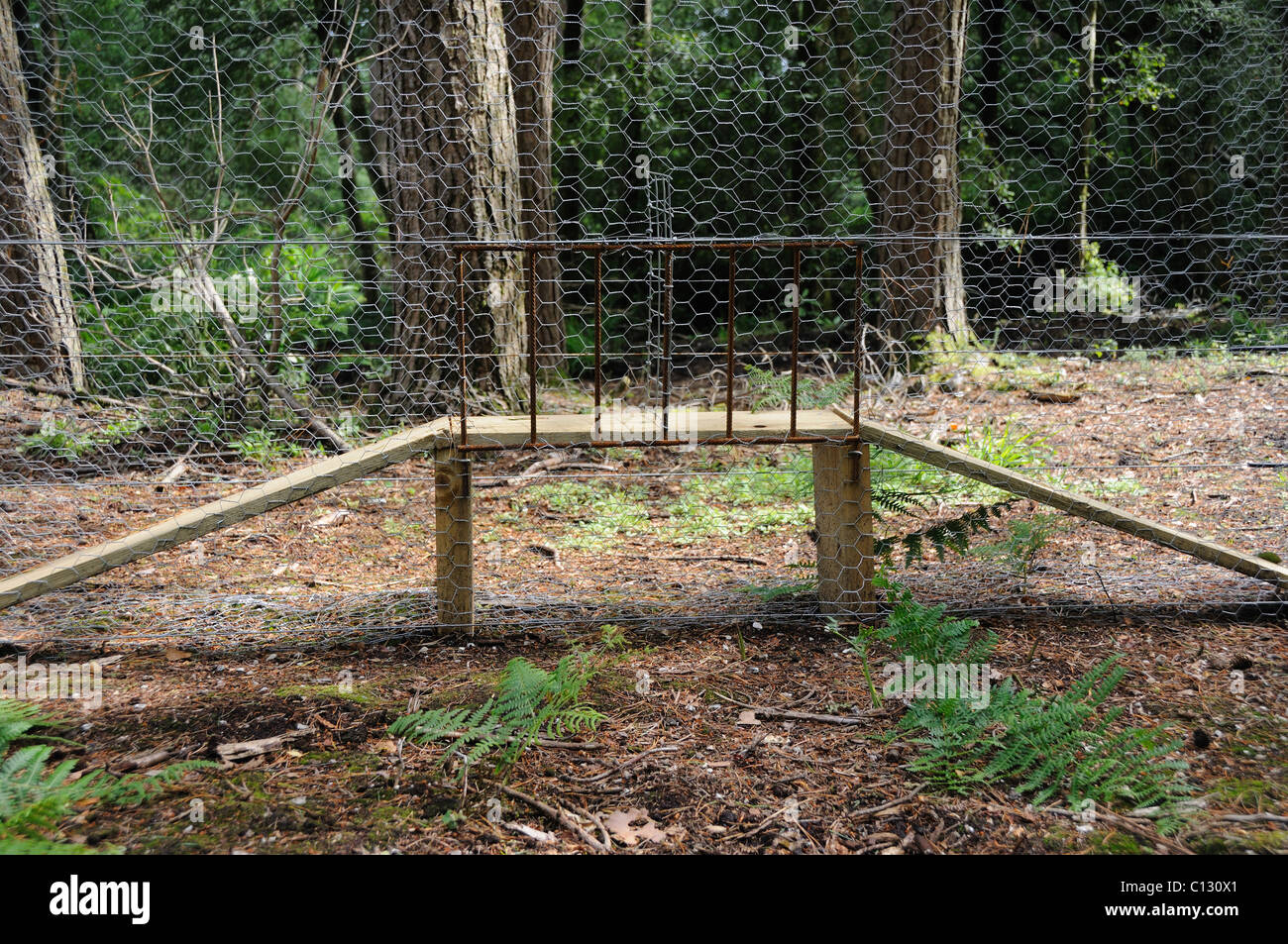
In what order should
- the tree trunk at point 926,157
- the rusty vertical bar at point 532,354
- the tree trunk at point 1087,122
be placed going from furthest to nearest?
the tree trunk at point 1087,122, the tree trunk at point 926,157, the rusty vertical bar at point 532,354

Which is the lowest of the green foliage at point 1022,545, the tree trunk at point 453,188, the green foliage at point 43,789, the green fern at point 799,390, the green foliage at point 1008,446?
the green foliage at point 43,789

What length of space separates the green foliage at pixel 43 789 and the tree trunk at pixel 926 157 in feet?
14.5

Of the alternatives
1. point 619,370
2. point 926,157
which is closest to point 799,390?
point 926,157

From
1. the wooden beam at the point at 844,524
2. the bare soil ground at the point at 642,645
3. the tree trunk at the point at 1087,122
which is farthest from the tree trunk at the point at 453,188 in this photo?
the tree trunk at the point at 1087,122

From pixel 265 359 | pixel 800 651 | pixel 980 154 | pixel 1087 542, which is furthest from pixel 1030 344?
pixel 265 359

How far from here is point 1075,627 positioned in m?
2.80

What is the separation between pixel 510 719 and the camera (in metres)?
2.17

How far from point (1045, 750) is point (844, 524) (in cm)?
94

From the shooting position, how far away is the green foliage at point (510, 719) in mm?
2086

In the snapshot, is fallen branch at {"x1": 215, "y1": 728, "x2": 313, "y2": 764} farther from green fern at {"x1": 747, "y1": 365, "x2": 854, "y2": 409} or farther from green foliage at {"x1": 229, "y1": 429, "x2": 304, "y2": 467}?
green fern at {"x1": 747, "y1": 365, "x2": 854, "y2": 409}

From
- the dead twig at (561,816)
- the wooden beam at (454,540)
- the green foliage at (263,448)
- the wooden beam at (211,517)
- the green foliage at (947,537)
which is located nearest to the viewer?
the dead twig at (561,816)

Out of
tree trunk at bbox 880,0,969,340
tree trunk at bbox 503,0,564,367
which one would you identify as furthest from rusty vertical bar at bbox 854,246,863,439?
tree trunk at bbox 503,0,564,367

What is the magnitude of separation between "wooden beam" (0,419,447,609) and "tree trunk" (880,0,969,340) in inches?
138

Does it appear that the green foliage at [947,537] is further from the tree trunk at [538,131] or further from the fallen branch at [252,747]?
the tree trunk at [538,131]
